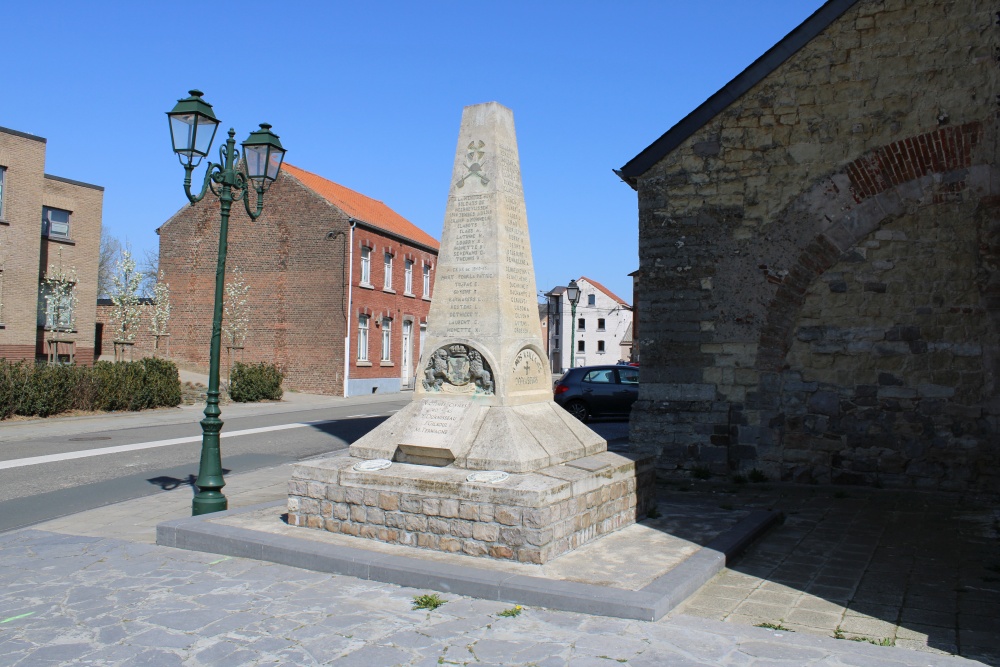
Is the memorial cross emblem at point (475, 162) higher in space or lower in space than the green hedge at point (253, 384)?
higher

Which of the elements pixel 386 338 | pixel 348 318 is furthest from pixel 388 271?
pixel 348 318

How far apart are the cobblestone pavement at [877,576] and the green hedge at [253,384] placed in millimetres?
20056

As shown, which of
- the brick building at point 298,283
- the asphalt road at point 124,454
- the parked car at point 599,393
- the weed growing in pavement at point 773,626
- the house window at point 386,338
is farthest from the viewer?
the house window at point 386,338

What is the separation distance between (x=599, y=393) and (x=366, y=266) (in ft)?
50.6

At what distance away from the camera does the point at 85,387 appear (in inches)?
784

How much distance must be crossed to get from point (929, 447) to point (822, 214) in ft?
10.1

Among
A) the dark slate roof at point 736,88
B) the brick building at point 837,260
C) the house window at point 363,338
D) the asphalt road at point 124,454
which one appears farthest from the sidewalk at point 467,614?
the house window at point 363,338

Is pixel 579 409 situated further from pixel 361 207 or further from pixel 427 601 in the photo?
pixel 361 207

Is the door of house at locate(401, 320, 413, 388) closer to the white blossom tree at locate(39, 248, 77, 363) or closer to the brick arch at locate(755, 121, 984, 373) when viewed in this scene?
the white blossom tree at locate(39, 248, 77, 363)

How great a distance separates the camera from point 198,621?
4.63 metres

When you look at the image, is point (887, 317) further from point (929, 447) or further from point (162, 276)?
point (162, 276)

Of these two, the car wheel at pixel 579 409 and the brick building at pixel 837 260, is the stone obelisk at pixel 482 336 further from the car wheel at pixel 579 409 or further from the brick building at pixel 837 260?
the car wheel at pixel 579 409

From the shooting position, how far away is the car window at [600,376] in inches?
749

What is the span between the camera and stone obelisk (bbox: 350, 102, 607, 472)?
267 inches
